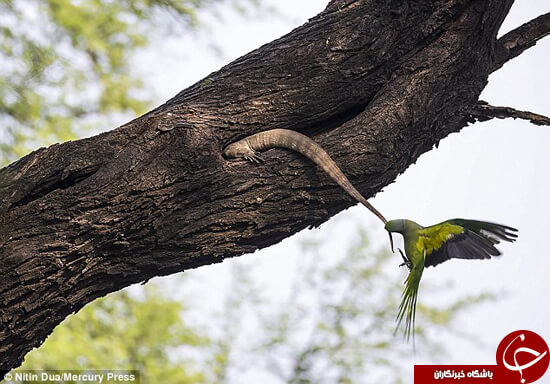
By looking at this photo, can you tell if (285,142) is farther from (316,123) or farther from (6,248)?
(6,248)

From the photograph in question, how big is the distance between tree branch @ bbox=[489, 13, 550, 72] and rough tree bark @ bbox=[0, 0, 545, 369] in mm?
157

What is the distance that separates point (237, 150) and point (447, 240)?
0.78 m

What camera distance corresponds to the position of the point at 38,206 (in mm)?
2242

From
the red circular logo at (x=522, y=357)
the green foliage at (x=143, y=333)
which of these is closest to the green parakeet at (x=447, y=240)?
the red circular logo at (x=522, y=357)

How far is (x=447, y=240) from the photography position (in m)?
2.40

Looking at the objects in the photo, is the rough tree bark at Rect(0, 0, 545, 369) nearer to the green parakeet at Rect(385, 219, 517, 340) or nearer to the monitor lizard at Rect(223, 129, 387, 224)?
the monitor lizard at Rect(223, 129, 387, 224)

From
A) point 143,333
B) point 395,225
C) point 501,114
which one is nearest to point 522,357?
point 501,114

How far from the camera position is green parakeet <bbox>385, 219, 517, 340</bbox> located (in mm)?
2363

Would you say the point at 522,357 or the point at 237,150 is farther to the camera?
the point at 522,357

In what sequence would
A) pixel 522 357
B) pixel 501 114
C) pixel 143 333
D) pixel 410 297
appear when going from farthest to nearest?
1. pixel 143 333
2. pixel 522 357
3. pixel 501 114
4. pixel 410 297

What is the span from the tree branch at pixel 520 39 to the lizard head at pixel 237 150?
1105mm

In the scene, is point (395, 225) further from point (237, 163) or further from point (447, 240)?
point (237, 163)

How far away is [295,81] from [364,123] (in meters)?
0.30

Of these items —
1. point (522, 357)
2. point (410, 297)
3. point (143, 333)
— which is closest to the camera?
point (410, 297)
